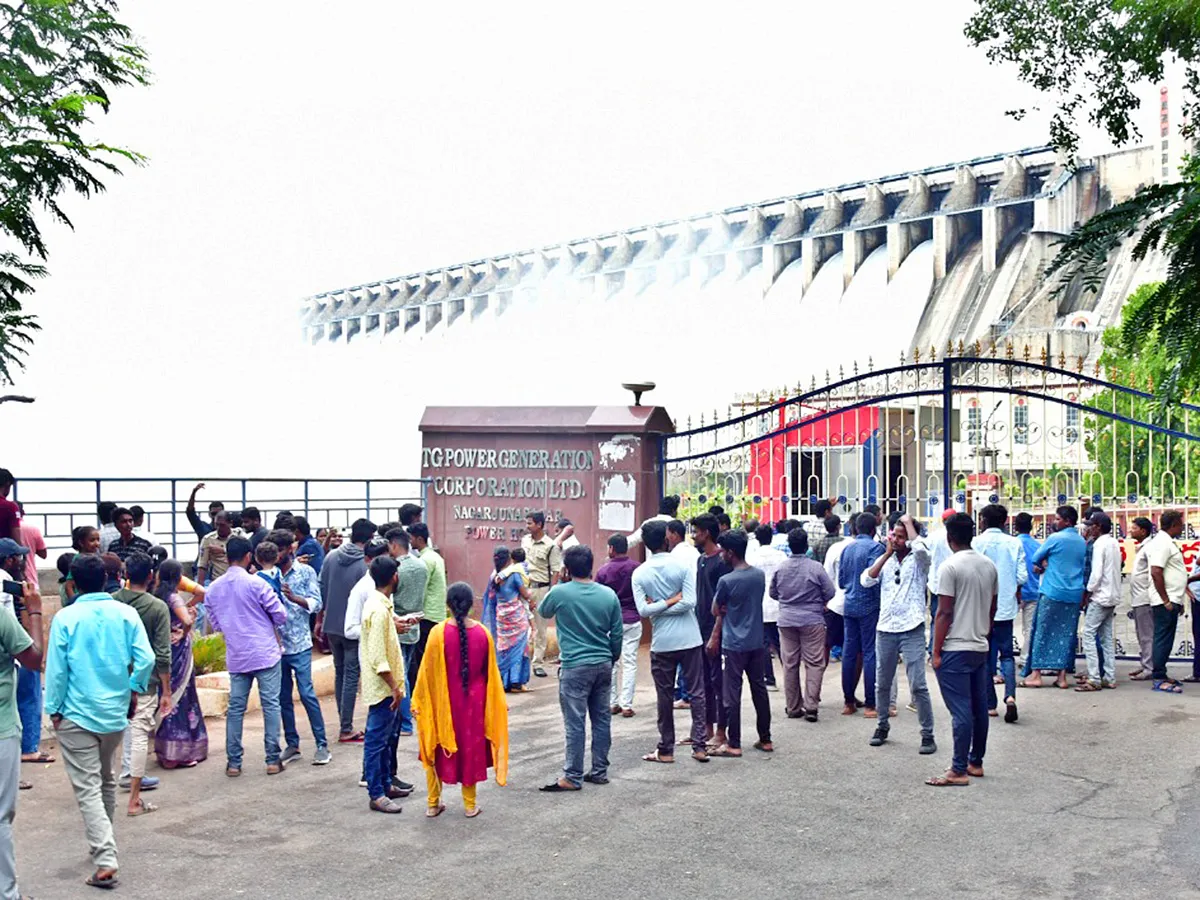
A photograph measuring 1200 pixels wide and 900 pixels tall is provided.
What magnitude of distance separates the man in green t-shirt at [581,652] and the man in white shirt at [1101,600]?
15.9 ft

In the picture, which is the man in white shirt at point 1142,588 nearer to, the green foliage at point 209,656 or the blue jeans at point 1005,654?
the blue jeans at point 1005,654

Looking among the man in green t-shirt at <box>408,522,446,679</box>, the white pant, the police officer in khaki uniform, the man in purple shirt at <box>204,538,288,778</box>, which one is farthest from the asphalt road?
the police officer in khaki uniform

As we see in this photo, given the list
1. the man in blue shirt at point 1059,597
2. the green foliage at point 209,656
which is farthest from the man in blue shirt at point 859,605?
the green foliage at point 209,656

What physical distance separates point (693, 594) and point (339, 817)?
265 cm

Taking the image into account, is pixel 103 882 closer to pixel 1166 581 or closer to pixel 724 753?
pixel 724 753

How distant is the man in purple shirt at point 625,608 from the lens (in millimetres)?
9180

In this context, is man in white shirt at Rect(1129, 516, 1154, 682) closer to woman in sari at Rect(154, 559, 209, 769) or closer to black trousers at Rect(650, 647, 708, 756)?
black trousers at Rect(650, 647, 708, 756)

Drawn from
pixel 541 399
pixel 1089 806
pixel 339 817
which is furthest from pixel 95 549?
pixel 541 399

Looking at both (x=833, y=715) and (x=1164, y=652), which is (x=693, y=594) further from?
(x=1164, y=652)

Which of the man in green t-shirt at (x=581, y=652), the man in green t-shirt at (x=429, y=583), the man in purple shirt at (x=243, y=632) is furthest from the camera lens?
the man in green t-shirt at (x=429, y=583)

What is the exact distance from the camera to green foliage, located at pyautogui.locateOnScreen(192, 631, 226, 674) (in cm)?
1054

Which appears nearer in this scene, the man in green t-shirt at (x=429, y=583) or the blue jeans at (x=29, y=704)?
the blue jeans at (x=29, y=704)

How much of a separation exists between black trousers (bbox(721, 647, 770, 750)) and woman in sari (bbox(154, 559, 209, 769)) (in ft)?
11.5

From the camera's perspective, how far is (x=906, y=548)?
8.66 m
